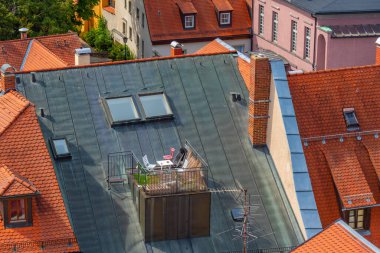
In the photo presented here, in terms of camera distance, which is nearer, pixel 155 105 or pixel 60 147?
pixel 60 147

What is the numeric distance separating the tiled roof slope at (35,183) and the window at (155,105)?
5.73 m

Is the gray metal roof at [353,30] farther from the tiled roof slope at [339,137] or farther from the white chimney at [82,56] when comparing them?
the tiled roof slope at [339,137]

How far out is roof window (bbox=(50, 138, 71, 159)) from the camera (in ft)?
154

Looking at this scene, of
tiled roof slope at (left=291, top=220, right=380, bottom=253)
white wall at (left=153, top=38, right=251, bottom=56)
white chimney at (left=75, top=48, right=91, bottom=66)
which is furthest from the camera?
white wall at (left=153, top=38, right=251, bottom=56)

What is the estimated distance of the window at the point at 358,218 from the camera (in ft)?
165

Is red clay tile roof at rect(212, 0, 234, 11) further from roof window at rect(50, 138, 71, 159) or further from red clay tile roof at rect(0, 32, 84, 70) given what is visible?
roof window at rect(50, 138, 71, 159)

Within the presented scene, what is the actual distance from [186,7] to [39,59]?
1169 inches

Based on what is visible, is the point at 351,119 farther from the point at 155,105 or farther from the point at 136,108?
the point at 136,108

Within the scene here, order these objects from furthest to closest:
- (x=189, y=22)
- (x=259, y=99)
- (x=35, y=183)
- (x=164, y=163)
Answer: (x=189, y=22) < (x=259, y=99) < (x=164, y=163) < (x=35, y=183)

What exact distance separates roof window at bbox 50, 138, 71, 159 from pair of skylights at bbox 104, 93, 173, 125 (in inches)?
91.9

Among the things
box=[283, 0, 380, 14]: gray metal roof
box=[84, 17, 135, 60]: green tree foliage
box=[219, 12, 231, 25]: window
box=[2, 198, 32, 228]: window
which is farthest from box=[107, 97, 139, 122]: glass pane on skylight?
box=[84, 17, 135, 60]: green tree foliage

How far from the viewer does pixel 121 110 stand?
4909 cm

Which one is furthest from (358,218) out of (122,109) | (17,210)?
(17,210)

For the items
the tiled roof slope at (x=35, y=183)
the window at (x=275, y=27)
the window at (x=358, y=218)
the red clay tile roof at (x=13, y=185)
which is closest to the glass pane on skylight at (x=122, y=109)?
the tiled roof slope at (x=35, y=183)
